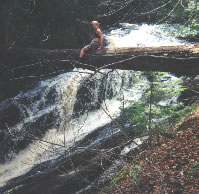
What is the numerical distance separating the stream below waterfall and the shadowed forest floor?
61 cm

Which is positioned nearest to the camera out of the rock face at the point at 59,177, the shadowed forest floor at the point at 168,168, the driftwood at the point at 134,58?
the shadowed forest floor at the point at 168,168

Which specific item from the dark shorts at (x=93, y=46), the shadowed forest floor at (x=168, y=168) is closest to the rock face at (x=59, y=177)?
the shadowed forest floor at (x=168, y=168)

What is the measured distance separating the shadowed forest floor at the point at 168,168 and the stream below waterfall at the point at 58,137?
0.61 m

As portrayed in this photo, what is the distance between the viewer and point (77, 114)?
9.12m

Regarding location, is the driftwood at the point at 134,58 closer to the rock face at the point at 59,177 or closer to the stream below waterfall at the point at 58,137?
the stream below waterfall at the point at 58,137

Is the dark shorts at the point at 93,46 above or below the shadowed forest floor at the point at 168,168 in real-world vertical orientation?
above

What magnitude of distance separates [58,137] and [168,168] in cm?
426

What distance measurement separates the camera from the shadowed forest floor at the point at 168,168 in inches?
170

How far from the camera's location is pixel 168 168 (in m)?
5.00

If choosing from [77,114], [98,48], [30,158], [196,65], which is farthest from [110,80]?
[196,65]

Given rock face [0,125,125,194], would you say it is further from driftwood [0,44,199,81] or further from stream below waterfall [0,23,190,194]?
driftwood [0,44,199,81]

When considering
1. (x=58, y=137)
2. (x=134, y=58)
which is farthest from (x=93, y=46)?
(x=58, y=137)

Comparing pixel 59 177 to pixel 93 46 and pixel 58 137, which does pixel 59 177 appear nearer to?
pixel 58 137

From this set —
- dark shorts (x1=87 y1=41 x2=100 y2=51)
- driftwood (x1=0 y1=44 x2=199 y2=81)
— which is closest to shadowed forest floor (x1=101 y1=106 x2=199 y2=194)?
driftwood (x1=0 y1=44 x2=199 y2=81)
